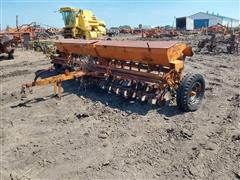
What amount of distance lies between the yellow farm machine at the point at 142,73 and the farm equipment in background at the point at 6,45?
7940 mm

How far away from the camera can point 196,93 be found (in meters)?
7.09

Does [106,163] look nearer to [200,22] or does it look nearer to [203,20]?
[200,22]

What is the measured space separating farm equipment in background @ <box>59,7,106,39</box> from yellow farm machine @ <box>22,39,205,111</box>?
39.1 feet

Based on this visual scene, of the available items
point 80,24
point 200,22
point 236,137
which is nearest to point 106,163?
point 236,137

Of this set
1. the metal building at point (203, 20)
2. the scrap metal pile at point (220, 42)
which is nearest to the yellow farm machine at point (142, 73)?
the scrap metal pile at point (220, 42)

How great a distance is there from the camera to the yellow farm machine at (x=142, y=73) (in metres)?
6.75

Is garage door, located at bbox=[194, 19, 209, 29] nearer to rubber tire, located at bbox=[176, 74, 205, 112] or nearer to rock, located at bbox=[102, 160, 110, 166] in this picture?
rubber tire, located at bbox=[176, 74, 205, 112]

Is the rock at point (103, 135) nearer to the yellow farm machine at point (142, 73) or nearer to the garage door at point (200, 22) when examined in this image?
the yellow farm machine at point (142, 73)

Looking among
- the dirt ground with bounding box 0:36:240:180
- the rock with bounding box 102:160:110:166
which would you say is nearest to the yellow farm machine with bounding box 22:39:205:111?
the dirt ground with bounding box 0:36:240:180

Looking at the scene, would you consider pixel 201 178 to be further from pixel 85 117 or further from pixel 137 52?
pixel 137 52

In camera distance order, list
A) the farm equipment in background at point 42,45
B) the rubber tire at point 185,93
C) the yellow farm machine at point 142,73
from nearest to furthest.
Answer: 1. the rubber tire at point 185,93
2. the yellow farm machine at point 142,73
3. the farm equipment in background at point 42,45

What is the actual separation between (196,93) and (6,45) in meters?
11.8

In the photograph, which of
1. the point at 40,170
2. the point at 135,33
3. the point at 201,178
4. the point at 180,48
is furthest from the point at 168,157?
the point at 135,33

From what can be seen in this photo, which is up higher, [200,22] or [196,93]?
[200,22]
